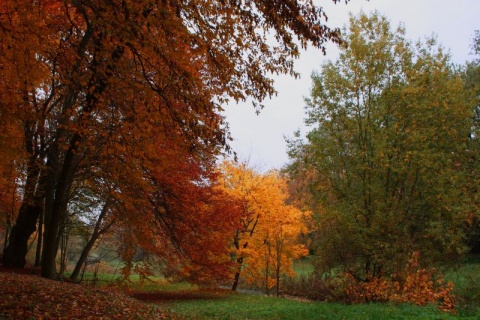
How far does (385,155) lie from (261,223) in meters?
9.78

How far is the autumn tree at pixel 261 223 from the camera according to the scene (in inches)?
851

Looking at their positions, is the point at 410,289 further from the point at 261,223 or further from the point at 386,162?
the point at 261,223

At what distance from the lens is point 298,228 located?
21656 millimetres

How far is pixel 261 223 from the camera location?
2206cm

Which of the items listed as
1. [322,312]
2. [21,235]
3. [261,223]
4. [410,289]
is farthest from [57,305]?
[261,223]

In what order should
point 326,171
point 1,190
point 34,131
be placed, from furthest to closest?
1. point 326,171
2. point 1,190
3. point 34,131

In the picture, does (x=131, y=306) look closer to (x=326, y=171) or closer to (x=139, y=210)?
(x=139, y=210)

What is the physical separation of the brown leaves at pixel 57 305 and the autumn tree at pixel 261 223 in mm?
13346

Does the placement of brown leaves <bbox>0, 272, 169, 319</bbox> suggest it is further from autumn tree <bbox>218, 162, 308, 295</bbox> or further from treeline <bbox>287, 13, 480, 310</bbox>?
autumn tree <bbox>218, 162, 308, 295</bbox>

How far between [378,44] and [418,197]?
5.71 m

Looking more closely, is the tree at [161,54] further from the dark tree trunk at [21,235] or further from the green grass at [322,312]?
the dark tree trunk at [21,235]

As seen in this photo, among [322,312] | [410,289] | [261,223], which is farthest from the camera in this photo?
[261,223]

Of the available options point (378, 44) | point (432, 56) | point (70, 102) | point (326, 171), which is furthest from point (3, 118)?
point (432, 56)

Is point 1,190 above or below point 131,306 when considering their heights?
above
